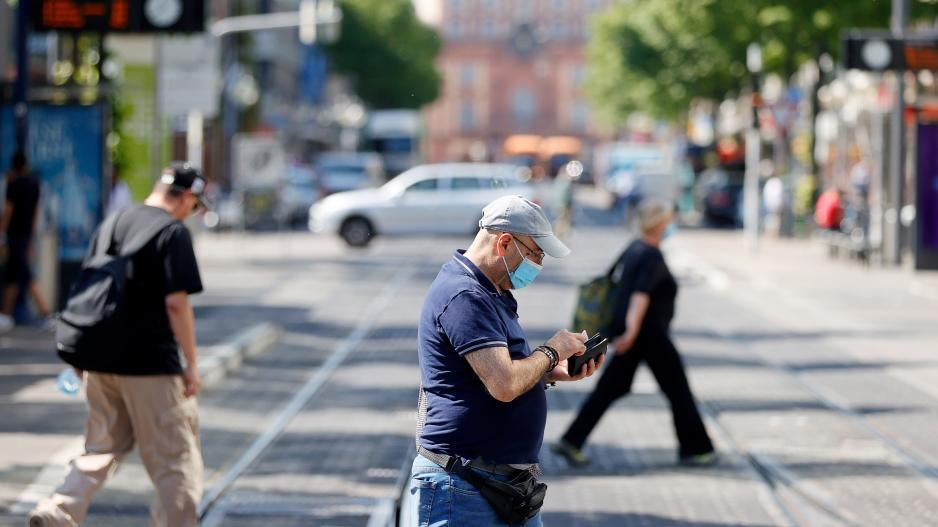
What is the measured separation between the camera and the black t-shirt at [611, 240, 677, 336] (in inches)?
418

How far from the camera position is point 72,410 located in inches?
519

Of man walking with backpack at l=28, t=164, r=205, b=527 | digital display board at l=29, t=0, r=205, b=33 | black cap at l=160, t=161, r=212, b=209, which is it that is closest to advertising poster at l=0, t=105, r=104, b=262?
digital display board at l=29, t=0, r=205, b=33

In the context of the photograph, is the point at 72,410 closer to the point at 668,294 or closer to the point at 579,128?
the point at 668,294

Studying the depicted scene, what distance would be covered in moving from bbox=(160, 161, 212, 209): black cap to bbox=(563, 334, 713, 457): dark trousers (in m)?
3.84

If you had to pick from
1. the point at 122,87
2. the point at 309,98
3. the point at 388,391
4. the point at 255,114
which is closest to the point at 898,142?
the point at 122,87

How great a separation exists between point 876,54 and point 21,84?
15.8 m

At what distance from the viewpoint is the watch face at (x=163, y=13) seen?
19.5m

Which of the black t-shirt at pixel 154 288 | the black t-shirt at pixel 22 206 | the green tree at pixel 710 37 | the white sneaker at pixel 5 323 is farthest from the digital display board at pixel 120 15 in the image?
the green tree at pixel 710 37

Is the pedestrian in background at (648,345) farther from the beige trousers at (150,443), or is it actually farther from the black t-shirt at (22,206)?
the black t-shirt at (22,206)

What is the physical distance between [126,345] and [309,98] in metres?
94.4

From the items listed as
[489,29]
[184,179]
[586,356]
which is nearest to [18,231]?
[184,179]

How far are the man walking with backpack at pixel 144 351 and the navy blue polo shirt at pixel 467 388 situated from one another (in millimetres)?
2299

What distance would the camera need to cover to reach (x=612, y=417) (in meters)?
13.5

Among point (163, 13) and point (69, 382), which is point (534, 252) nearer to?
point (69, 382)
